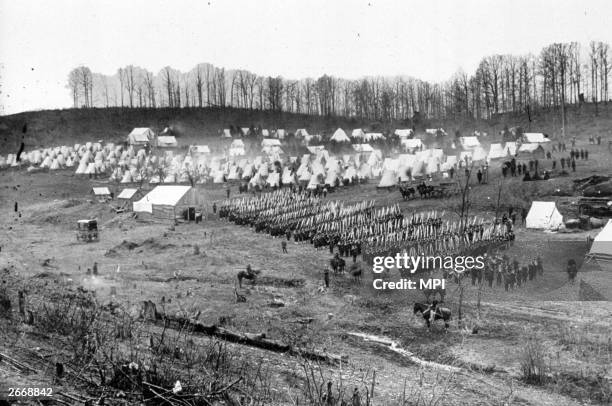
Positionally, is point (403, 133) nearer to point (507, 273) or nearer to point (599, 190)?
point (599, 190)

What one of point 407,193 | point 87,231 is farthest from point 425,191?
point 87,231

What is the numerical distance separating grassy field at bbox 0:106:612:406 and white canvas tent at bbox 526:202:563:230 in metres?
1.02

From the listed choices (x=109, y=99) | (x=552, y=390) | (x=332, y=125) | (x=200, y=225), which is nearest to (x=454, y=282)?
(x=552, y=390)

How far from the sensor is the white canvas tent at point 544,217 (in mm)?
27625

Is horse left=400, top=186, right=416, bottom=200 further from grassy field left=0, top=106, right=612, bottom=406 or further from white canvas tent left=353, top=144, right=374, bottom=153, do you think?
white canvas tent left=353, top=144, right=374, bottom=153

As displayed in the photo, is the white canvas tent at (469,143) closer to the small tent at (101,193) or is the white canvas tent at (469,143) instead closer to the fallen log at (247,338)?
the small tent at (101,193)

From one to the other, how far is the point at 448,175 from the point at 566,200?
42.3 feet

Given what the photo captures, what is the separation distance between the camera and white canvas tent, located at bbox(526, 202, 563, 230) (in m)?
27.6

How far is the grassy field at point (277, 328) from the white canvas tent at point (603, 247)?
84 centimetres

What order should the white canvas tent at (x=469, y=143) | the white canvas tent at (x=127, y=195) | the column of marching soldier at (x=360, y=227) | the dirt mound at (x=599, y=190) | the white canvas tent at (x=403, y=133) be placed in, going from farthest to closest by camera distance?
the white canvas tent at (x=403, y=133), the white canvas tent at (x=469, y=143), the white canvas tent at (x=127, y=195), the dirt mound at (x=599, y=190), the column of marching soldier at (x=360, y=227)

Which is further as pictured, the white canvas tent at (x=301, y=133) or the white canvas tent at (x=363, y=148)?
the white canvas tent at (x=301, y=133)

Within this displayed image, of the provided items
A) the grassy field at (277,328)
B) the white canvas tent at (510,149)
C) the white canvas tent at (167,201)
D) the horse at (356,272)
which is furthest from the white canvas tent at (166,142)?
the horse at (356,272)

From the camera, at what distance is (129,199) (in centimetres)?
4428

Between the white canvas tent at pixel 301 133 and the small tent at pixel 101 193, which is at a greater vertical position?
the white canvas tent at pixel 301 133
